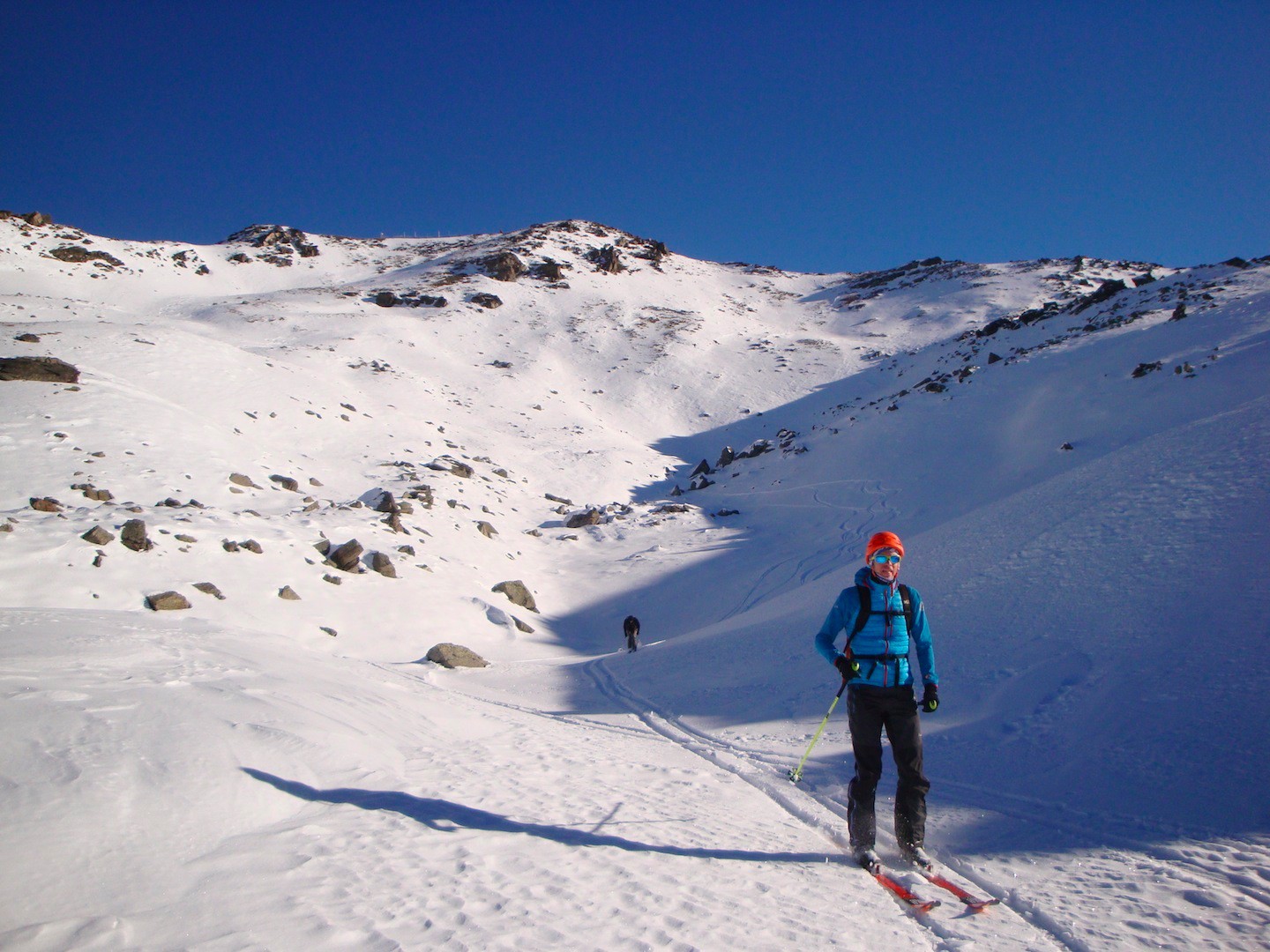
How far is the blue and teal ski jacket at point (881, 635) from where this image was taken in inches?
179

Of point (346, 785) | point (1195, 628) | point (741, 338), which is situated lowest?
point (346, 785)

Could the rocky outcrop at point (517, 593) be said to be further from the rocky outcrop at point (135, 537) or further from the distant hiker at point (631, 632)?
the rocky outcrop at point (135, 537)

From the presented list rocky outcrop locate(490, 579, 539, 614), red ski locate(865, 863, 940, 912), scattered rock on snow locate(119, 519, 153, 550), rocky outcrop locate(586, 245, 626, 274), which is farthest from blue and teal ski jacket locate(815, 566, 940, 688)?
rocky outcrop locate(586, 245, 626, 274)

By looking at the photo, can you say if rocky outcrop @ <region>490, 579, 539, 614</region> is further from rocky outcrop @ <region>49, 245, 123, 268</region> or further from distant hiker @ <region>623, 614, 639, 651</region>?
rocky outcrop @ <region>49, 245, 123, 268</region>

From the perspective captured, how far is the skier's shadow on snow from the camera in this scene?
4574mm

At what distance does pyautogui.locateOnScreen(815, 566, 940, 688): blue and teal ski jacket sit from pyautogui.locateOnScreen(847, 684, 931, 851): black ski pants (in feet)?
0.38

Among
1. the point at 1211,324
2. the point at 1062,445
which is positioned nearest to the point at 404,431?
the point at 1062,445

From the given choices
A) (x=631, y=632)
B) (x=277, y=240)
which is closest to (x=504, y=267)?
(x=277, y=240)

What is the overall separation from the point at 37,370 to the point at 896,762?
2295cm

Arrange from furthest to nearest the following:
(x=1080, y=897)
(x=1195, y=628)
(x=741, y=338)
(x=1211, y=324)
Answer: (x=741, y=338)
(x=1211, y=324)
(x=1195, y=628)
(x=1080, y=897)

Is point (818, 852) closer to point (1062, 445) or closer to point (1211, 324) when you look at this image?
point (1062, 445)

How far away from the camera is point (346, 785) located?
16.6 ft

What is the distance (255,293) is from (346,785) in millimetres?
67342

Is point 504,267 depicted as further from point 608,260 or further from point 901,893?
point 901,893
